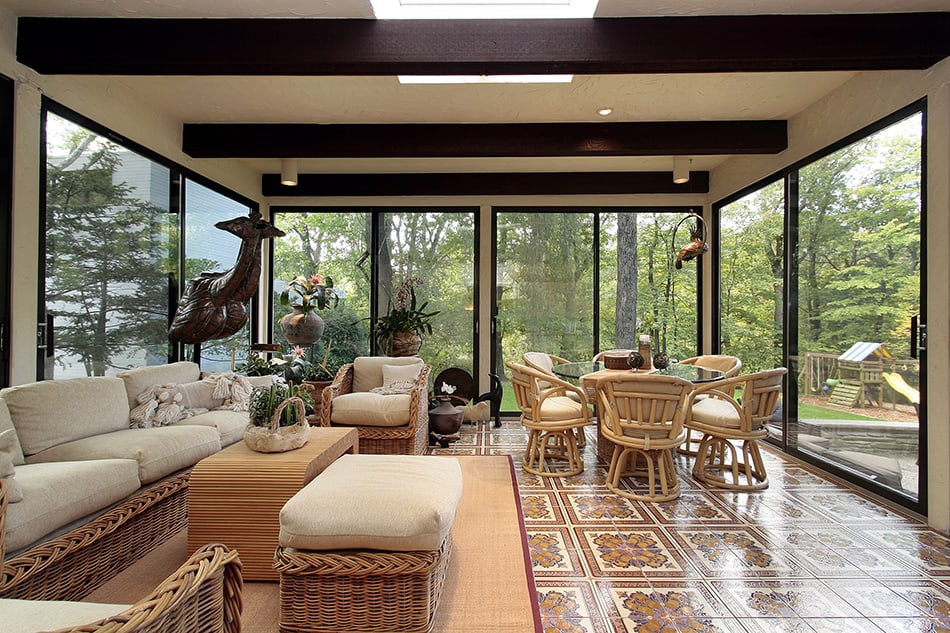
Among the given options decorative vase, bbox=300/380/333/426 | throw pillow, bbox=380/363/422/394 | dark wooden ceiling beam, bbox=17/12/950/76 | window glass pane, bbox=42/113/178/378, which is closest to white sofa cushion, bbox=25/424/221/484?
window glass pane, bbox=42/113/178/378

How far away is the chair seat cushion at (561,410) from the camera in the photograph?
11.9ft

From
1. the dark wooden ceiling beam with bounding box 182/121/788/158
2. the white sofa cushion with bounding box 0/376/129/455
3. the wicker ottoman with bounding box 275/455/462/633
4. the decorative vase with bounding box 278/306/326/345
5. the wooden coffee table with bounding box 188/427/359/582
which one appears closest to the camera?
the wicker ottoman with bounding box 275/455/462/633

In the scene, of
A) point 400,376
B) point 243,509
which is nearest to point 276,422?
point 243,509

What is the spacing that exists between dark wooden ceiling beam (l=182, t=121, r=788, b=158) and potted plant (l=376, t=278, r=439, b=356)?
6.08 ft

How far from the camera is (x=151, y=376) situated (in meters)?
3.27

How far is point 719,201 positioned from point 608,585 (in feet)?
15.2

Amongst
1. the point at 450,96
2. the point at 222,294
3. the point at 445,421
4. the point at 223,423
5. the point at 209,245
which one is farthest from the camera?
the point at 209,245

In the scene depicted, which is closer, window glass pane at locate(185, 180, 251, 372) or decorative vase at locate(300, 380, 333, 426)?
window glass pane at locate(185, 180, 251, 372)

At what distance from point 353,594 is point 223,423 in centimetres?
194

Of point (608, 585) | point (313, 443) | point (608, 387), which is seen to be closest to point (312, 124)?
point (313, 443)

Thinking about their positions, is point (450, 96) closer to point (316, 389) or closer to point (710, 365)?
point (316, 389)

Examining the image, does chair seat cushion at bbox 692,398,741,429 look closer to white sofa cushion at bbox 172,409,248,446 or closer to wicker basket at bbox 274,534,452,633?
wicker basket at bbox 274,534,452,633

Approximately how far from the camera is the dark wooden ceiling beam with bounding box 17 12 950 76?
2.57m

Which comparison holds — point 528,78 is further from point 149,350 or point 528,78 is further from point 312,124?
point 149,350
